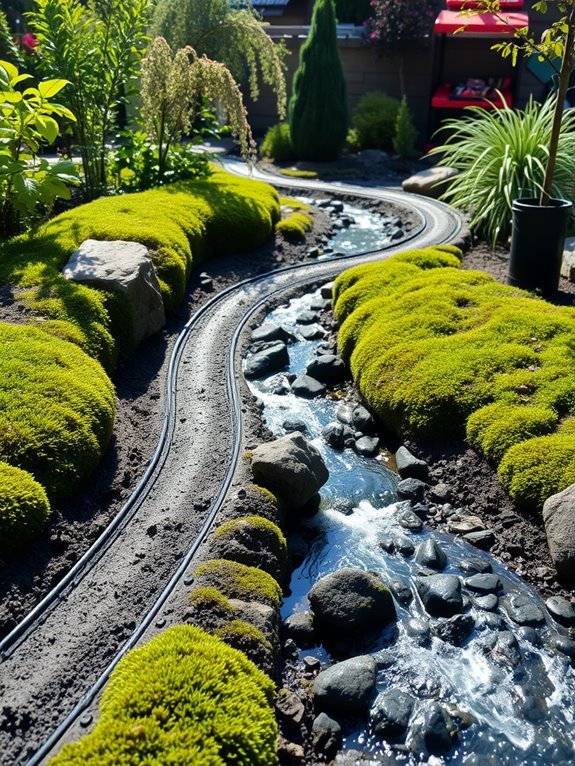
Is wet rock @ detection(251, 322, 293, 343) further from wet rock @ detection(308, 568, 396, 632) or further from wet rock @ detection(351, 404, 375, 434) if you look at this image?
wet rock @ detection(308, 568, 396, 632)

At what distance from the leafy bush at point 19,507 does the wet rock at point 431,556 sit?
237cm

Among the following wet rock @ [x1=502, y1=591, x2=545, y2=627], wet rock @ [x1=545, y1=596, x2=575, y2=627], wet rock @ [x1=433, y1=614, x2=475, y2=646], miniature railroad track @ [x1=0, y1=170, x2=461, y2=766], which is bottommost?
wet rock @ [x1=433, y1=614, x2=475, y2=646]

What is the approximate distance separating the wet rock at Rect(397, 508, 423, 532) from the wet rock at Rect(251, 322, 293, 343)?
10.4ft

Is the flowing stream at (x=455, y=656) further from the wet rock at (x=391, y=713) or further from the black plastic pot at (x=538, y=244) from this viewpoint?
the black plastic pot at (x=538, y=244)

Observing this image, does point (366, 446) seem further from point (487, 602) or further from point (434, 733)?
point (434, 733)

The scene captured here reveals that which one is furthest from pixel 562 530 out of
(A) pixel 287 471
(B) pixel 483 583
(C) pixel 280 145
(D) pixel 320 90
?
(C) pixel 280 145

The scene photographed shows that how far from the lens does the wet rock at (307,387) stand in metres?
7.32

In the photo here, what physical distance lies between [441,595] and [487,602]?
0.91ft

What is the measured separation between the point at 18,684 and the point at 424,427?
3.56m

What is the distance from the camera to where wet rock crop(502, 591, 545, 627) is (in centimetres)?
442

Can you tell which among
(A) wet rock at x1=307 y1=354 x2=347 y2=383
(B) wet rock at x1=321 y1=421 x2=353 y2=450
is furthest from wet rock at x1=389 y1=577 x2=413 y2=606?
(A) wet rock at x1=307 y1=354 x2=347 y2=383

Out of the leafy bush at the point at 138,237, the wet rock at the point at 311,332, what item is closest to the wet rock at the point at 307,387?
the wet rock at the point at 311,332

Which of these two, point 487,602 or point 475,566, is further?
point 475,566

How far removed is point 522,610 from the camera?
177 inches
